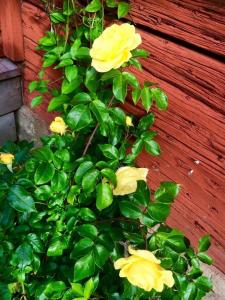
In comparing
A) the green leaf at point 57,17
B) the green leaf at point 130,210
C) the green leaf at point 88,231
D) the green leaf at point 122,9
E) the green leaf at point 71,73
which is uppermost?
the green leaf at point 122,9

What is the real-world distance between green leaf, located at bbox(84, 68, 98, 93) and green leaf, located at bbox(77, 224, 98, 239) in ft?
1.65

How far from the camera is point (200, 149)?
1362mm

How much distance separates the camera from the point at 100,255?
44.4 inches

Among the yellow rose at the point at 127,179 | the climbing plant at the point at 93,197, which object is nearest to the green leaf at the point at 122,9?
the climbing plant at the point at 93,197

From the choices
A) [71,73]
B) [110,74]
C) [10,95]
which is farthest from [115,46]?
[10,95]

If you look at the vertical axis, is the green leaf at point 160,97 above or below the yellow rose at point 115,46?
below

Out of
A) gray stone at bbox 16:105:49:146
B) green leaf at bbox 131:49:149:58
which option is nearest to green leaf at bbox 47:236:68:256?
green leaf at bbox 131:49:149:58

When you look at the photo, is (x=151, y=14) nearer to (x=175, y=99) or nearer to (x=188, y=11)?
(x=188, y=11)

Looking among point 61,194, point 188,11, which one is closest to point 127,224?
point 61,194

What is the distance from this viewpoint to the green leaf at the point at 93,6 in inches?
53.2

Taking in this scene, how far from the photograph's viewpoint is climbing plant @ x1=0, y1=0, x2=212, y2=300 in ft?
3.65

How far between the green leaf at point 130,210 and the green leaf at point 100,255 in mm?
131

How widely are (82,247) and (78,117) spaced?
1.43ft

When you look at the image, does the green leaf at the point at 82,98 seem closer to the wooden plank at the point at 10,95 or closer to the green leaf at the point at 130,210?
the green leaf at the point at 130,210
